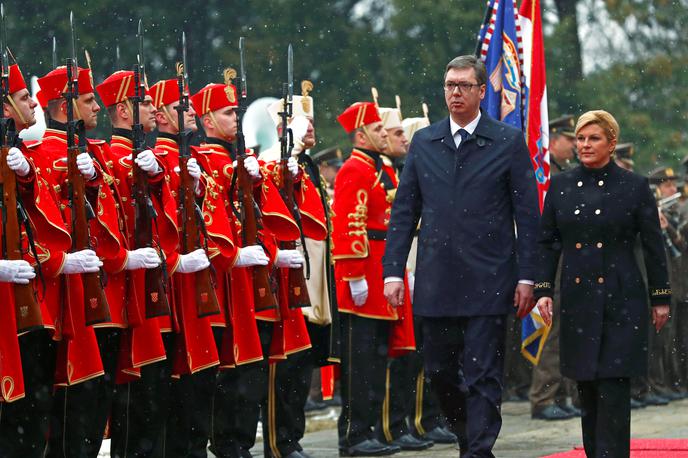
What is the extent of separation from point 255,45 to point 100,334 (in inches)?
670

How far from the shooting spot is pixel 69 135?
285 inches

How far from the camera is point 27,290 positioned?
678cm

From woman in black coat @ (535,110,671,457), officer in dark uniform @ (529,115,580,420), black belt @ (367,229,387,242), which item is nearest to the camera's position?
woman in black coat @ (535,110,671,457)

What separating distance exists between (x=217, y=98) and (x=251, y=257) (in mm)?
1058

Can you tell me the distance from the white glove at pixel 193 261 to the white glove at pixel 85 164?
2.72 ft

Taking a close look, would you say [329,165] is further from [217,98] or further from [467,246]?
[467,246]

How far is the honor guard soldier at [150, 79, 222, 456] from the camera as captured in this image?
8023 millimetres

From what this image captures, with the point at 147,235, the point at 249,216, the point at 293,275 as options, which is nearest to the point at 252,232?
the point at 249,216

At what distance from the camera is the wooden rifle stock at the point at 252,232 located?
8445 millimetres

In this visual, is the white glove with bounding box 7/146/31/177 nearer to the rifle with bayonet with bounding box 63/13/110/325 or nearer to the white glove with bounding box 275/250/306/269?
the rifle with bayonet with bounding box 63/13/110/325

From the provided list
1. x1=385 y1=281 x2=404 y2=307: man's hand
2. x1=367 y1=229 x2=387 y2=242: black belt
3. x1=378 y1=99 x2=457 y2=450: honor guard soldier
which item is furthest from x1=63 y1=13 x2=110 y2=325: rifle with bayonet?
x1=378 y1=99 x2=457 y2=450: honor guard soldier

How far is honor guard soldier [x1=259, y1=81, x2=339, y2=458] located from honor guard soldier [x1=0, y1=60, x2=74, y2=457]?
7.03ft

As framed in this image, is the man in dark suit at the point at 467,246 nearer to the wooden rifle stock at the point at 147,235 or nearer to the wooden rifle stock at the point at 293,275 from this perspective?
the wooden rifle stock at the point at 147,235

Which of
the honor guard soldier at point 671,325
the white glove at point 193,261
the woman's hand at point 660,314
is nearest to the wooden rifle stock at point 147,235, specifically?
the white glove at point 193,261
